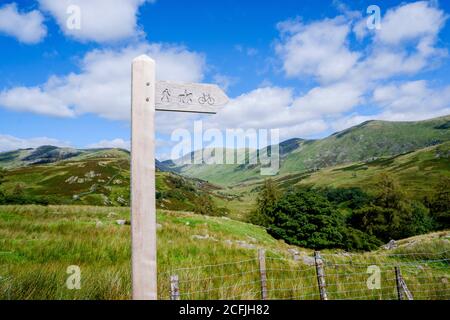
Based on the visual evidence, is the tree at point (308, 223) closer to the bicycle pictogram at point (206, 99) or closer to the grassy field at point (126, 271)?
the grassy field at point (126, 271)

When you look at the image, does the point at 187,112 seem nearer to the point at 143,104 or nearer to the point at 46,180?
the point at 143,104

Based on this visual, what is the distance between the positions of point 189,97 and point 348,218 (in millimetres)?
62954

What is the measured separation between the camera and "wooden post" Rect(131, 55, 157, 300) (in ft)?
13.0

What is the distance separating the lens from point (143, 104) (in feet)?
13.5

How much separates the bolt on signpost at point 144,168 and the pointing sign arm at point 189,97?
0.04 feet

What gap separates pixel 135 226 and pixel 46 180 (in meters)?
107

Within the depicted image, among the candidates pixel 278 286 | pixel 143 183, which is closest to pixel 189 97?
pixel 143 183

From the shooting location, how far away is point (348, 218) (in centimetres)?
6169

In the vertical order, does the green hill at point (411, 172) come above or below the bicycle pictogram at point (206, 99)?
above

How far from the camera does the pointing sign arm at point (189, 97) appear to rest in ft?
14.0

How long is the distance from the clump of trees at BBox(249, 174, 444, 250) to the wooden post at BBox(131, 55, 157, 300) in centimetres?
3012

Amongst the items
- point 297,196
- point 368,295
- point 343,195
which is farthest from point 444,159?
point 368,295

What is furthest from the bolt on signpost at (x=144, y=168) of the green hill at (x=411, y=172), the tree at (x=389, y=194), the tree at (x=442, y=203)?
the green hill at (x=411, y=172)

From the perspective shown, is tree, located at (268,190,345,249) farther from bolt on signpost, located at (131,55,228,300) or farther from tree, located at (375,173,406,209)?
bolt on signpost, located at (131,55,228,300)
